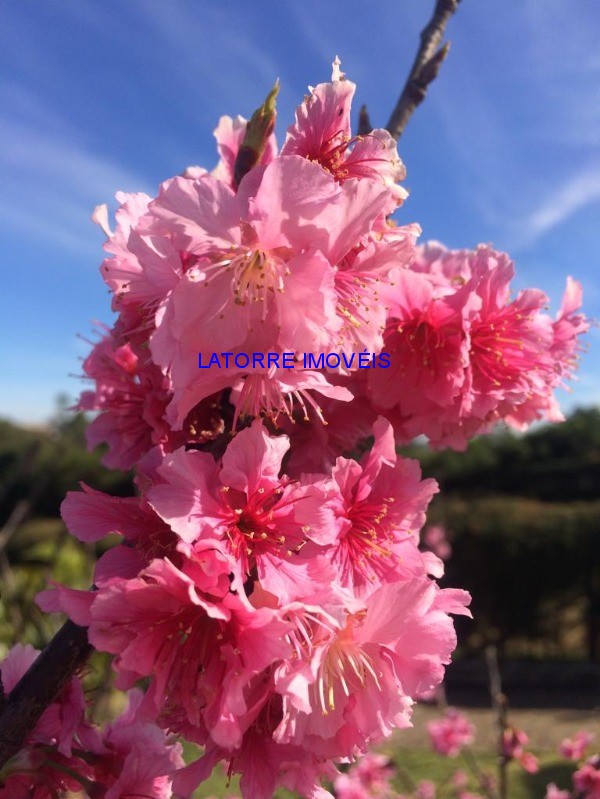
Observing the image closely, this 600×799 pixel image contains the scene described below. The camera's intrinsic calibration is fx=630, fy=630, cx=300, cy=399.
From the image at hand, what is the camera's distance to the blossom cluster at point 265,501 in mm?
924

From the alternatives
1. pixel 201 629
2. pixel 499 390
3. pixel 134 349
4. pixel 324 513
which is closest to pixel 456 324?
pixel 499 390

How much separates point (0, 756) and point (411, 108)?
1553 mm

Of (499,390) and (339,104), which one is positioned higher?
(339,104)

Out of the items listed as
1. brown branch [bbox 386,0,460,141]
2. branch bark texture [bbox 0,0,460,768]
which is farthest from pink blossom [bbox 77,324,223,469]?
brown branch [bbox 386,0,460,141]

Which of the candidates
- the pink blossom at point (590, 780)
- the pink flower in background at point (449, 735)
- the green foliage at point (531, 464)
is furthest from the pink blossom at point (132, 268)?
the green foliage at point (531, 464)

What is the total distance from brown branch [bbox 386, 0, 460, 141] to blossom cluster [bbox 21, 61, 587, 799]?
0.38 m

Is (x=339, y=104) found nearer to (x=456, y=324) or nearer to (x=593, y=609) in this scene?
(x=456, y=324)

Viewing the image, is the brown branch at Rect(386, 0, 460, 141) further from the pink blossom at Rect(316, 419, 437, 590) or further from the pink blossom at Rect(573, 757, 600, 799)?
the pink blossom at Rect(573, 757, 600, 799)

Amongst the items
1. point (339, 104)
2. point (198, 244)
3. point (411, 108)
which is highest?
point (411, 108)

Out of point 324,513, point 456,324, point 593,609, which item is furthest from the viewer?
point 593,609

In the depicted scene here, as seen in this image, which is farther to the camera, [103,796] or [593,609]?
[593,609]

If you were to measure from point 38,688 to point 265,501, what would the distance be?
1.65 ft

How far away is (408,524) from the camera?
1.21 metres

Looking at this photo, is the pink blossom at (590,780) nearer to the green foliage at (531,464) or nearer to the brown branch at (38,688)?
the brown branch at (38,688)
